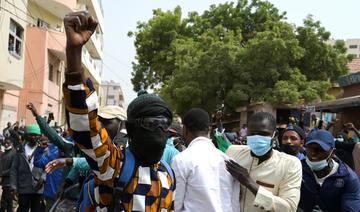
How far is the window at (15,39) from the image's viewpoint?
19.9m

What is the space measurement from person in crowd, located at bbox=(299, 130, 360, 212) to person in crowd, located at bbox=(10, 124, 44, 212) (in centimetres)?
457

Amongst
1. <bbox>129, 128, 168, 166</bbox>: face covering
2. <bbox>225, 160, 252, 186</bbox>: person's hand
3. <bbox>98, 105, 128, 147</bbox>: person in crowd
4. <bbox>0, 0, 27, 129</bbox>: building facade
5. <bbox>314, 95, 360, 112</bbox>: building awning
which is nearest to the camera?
<bbox>129, 128, 168, 166</bbox>: face covering

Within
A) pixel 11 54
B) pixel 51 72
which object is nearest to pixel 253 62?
pixel 11 54

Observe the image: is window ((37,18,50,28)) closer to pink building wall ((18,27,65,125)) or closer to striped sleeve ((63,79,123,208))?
pink building wall ((18,27,65,125))

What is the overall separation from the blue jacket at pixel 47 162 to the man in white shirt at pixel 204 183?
309 cm

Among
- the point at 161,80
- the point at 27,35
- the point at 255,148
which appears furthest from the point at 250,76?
the point at 255,148

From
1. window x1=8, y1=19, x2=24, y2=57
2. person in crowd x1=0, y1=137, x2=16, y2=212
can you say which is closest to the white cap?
person in crowd x1=0, y1=137, x2=16, y2=212

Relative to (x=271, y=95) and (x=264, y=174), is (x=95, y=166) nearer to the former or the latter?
(x=264, y=174)

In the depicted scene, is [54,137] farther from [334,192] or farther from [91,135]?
[91,135]

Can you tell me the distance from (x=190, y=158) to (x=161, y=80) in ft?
87.3

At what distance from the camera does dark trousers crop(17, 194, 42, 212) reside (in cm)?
757

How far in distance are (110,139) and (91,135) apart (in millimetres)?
186

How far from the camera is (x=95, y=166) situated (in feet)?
6.17

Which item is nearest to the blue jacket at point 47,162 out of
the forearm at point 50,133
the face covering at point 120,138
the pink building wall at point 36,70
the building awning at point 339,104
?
the forearm at point 50,133
